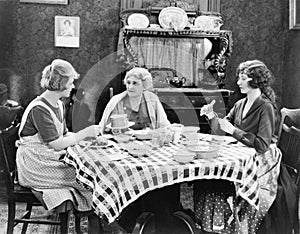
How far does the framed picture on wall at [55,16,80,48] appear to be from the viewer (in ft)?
12.7

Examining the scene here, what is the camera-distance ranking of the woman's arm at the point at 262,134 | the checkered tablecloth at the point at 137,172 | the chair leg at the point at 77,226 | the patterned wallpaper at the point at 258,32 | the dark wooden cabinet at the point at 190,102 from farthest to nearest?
1. the patterned wallpaper at the point at 258,32
2. the dark wooden cabinet at the point at 190,102
3. the chair leg at the point at 77,226
4. the woman's arm at the point at 262,134
5. the checkered tablecloth at the point at 137,172

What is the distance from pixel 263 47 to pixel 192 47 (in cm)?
59

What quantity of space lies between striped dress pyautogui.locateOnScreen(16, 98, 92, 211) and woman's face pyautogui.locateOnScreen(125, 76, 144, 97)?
2.06 ft

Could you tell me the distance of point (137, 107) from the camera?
2924 mm

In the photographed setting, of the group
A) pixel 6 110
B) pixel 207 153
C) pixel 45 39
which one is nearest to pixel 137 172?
pixel 207 153

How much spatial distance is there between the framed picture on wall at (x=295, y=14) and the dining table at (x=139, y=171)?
1731mm

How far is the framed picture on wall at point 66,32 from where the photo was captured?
152 inches

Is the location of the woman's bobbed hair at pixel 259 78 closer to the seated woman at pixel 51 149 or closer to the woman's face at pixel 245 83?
the woman's face at pixel 245 83

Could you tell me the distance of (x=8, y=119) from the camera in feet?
10.1

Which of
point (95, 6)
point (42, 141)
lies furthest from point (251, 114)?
point (95, 6)

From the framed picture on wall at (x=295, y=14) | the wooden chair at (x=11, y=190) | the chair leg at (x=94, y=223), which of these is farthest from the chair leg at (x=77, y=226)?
the framed picture on wall at (x=295, y=14)

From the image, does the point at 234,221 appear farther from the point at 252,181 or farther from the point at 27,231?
the point at 27,231

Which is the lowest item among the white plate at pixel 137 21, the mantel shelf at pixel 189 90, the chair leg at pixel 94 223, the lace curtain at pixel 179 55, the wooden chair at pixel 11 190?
the chair leg at pixel 94 223

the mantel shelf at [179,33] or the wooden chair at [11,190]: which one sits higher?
the mantel shelf at [179,33]
